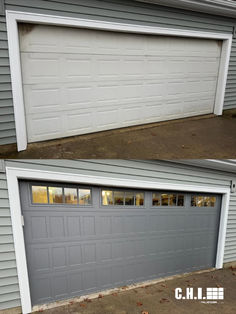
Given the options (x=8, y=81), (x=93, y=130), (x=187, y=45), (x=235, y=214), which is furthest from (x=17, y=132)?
(x=235, y=214)

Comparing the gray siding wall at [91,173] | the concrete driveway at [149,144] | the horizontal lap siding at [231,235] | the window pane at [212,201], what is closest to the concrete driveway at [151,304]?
the gray siding wall at [91,173]

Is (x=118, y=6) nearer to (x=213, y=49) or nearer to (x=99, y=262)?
(x=213, y=49)

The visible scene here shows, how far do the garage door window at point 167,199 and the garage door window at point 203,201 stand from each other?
322 mm

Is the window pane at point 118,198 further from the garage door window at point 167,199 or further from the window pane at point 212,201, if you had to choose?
the window pane at point 212,201

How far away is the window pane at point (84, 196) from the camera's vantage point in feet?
11.7

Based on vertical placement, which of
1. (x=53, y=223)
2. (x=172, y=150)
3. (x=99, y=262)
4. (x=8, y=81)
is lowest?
(x=99, y=262)

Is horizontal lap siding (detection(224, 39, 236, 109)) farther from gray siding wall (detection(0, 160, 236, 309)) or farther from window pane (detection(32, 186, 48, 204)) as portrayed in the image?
window pane (detection(32, 186, 48, 204))

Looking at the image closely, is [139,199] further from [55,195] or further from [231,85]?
[231,85]

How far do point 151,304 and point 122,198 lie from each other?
163 centimetres

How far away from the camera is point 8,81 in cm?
388

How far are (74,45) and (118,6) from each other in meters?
1.11

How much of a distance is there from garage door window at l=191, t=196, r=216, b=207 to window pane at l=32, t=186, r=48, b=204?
2852mm

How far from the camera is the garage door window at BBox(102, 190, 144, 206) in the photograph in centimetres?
376

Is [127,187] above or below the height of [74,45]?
below
